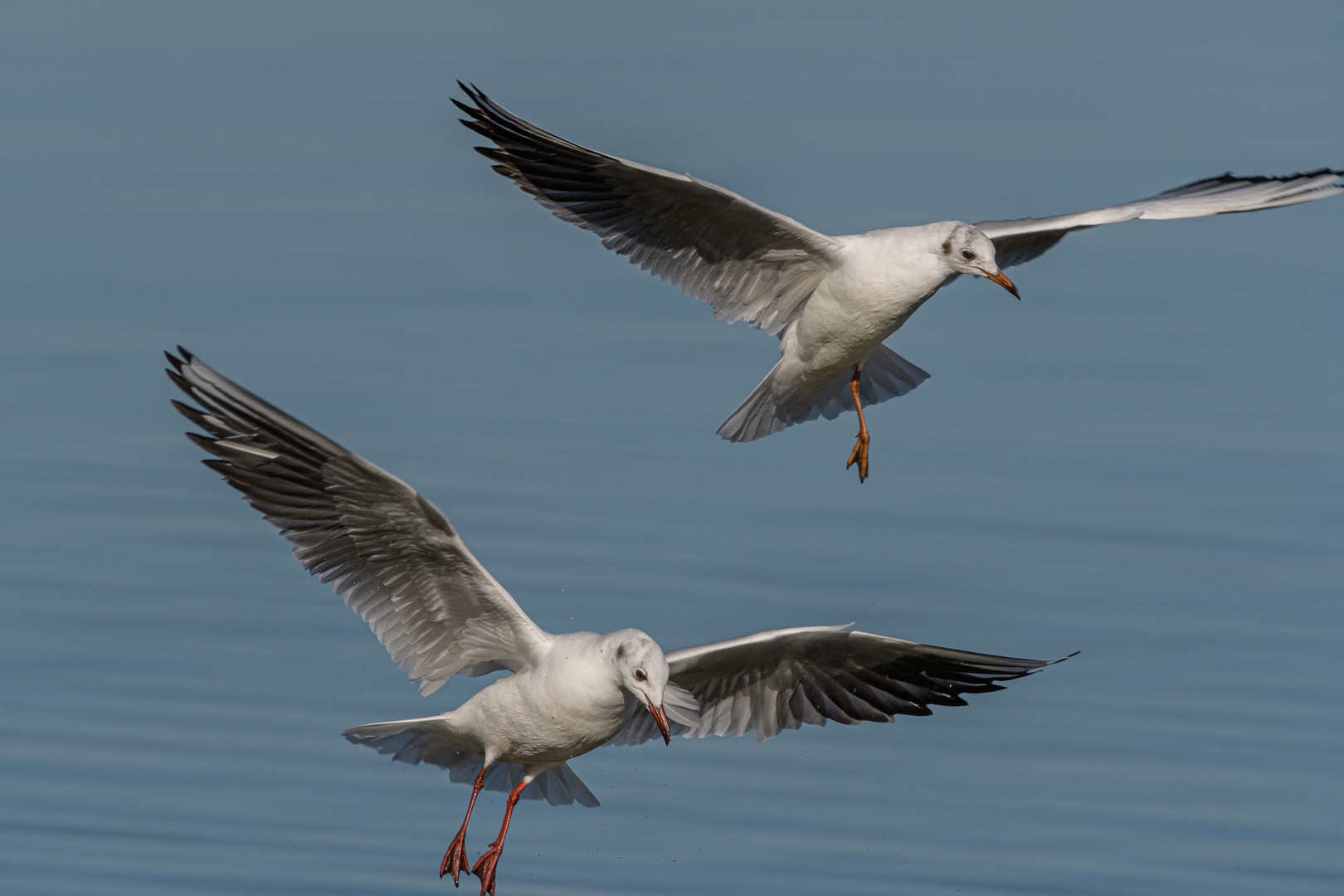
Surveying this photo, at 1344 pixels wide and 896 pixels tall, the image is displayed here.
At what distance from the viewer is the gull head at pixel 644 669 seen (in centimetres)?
872

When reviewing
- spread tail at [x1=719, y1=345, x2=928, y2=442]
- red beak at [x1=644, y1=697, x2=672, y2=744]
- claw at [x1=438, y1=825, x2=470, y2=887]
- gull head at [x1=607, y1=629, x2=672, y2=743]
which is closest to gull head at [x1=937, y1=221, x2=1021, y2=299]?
spread tail at [x1=719, y1=345, x2=928, y2=442]

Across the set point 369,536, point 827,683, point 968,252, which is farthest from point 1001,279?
point 369,536

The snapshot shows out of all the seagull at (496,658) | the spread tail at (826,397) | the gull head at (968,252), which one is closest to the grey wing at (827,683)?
the seagull at (496,658)

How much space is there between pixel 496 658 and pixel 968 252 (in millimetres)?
2861

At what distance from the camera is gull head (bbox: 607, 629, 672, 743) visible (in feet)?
28.6

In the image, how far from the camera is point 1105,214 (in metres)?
10.9

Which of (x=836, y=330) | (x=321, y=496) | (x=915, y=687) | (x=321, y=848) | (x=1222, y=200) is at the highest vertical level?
(x=1222, y=200)

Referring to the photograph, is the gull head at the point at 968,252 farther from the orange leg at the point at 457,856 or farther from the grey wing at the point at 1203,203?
the orange leg at the point at 457,856

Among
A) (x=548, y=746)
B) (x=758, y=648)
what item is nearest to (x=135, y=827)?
(x=548, y=746)

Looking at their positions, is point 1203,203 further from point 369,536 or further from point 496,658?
point 369,536

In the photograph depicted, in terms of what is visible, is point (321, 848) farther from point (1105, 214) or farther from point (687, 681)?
point (1105, 214)

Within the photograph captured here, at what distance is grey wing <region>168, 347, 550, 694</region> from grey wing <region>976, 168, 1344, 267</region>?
340 centimetres

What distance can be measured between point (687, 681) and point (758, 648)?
471 millimetres

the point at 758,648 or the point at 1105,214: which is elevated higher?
the point at 1105,214
